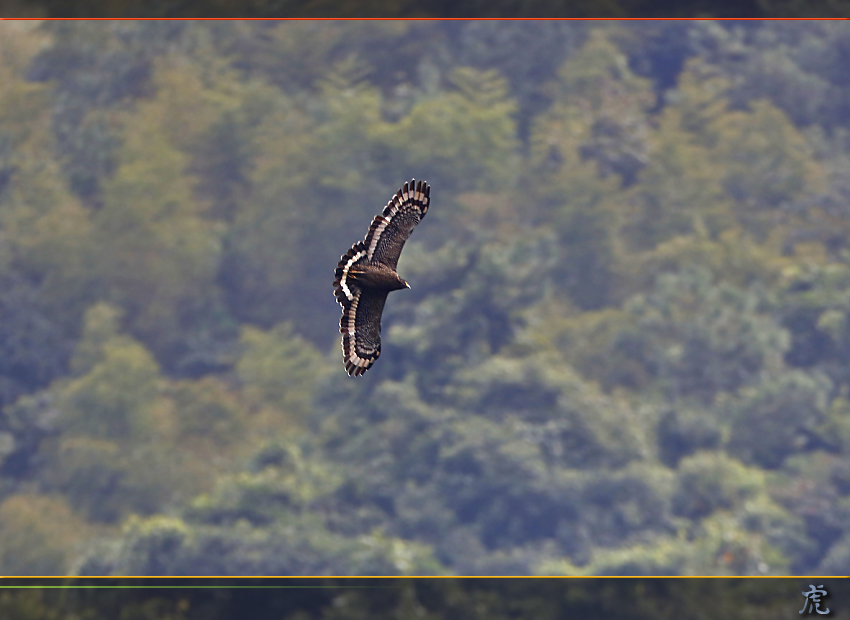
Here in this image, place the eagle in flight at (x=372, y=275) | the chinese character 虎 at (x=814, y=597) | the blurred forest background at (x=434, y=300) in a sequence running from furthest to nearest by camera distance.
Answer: the blurred forest background at (x=434, y=300) → the chinese character 虎 at (x=814, y=597) → the eagle in flight at (x=372, y=275)

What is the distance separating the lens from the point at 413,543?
7338 cm

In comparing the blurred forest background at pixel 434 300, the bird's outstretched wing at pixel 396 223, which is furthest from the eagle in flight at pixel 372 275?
the blurred forest background at pixel 434 300

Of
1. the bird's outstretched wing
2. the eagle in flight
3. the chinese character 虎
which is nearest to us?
the eagle in flight

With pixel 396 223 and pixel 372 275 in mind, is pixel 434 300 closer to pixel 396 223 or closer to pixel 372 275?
pixel 396 223

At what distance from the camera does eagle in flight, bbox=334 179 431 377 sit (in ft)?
61.6

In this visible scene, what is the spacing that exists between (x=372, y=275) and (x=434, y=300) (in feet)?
182

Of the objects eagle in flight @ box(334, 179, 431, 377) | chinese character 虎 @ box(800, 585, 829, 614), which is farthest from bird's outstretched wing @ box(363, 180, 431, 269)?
chinese character 虎 @ box(800, 585, 829, 614)

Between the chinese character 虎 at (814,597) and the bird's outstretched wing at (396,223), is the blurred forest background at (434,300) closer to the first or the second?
the chinese character 虎 at (814,597)

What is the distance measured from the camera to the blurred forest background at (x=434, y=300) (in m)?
72.6

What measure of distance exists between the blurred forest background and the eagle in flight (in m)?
45.2

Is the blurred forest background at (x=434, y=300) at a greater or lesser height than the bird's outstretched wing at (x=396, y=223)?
greater

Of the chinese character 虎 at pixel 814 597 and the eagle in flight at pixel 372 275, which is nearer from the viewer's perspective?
the eagle in flight at pixel 372 275

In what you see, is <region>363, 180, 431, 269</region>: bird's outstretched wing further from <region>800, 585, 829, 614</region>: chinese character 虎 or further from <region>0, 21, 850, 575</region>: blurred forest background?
<region>0, 21, 850, 575</region>: blurred forest background

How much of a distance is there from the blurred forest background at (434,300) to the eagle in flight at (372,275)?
148ft
